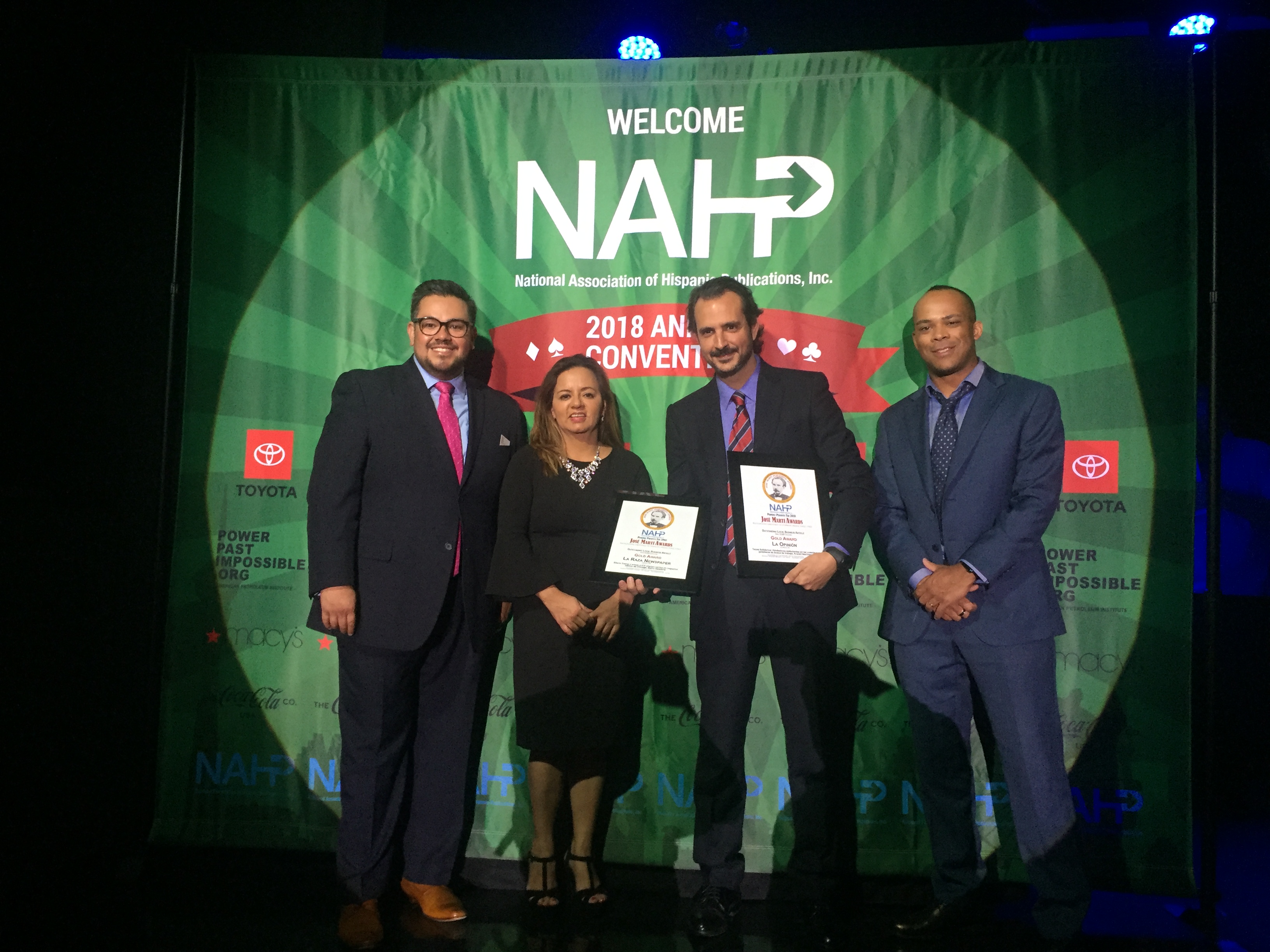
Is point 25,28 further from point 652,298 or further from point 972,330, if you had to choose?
point 972,330

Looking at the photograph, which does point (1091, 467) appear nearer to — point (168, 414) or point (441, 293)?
point (441, 293)

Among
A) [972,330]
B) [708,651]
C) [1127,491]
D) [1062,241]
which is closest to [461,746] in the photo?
[708,651]

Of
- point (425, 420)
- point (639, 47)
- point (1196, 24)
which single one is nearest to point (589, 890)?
point (425, 420)

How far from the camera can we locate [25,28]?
2.91 meters

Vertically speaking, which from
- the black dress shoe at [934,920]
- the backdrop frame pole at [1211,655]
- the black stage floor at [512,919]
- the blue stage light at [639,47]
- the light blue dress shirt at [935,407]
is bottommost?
the black stage floor at [512,919]

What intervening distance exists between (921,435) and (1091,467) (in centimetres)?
84

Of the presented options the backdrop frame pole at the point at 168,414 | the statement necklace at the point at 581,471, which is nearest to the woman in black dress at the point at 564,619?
the statement necklace at the point at 581,471

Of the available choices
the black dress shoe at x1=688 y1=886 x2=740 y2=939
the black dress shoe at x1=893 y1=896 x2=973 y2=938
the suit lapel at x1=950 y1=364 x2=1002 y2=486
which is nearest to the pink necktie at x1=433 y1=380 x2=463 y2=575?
the black dress shoe at x1=688 y1=886 x2=740 y2=939

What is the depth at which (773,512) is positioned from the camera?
269cm

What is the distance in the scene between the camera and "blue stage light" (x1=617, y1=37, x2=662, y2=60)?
186 inches

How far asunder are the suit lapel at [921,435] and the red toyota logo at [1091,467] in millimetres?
765

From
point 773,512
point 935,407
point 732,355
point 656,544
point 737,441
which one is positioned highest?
point 732,355

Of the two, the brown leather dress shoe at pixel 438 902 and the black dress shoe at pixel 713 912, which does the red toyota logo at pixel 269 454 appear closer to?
the brown leather dress shoe at pixel 438 902

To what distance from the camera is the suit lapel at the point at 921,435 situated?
2.76m
